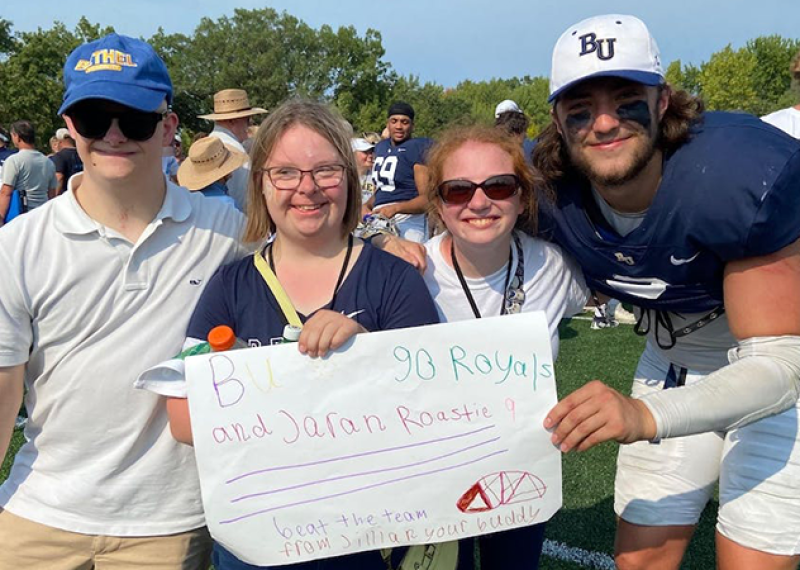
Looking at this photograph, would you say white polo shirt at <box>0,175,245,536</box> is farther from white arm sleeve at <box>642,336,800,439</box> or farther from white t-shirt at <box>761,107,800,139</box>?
white t-shirt at <box>761,107,800,139</box>

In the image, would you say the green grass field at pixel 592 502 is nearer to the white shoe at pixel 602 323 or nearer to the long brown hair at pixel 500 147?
the white shoe at pixel 602 323

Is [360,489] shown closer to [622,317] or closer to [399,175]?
[399,175]

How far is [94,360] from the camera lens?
195cm

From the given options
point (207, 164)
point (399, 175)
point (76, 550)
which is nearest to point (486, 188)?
point (76, 550)

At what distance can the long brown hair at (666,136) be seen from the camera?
2.12m

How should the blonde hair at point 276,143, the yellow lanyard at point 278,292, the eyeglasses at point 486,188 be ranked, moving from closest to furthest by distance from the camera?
1. the yellow lanyard at point 278,292
2. the blonde hair at point 276,143
3. the eyeglasses at point 486,188

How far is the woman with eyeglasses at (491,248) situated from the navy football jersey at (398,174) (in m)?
Answer: 5.30

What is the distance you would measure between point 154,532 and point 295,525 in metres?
0.49

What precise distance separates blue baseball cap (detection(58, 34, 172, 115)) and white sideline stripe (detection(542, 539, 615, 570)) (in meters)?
2.79

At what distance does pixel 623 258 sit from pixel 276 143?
113 cm

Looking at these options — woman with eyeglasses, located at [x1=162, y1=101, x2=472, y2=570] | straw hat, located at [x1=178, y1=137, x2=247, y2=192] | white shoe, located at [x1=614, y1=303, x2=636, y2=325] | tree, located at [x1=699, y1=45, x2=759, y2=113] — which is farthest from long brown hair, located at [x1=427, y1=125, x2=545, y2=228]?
tree, located at [x1=699, y1=45, x2=759, y2=113]

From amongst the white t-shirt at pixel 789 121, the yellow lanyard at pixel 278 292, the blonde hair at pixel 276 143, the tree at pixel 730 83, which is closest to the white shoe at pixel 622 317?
the white t-shirt at pixel 789 121

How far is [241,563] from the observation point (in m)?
2.09

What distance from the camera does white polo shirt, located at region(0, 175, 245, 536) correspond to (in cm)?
191
